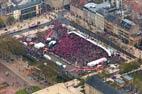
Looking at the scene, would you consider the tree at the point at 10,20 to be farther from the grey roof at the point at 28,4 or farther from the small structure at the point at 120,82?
the small structure at the point at 120,82

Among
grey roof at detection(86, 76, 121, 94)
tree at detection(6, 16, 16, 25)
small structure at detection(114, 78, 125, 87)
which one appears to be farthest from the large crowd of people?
tree at detection(6, 16, 16, 25)

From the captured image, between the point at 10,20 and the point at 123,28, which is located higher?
the point at 123,28

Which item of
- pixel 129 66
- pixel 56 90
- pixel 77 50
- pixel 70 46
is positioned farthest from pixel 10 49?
pixel 129 66

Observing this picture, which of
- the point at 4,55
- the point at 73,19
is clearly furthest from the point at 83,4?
the point at 4,55

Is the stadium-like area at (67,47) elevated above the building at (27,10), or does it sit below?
below

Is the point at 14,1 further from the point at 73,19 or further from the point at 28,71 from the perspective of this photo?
the point at 28,71

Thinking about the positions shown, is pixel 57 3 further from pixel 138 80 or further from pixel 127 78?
pixel 138 80

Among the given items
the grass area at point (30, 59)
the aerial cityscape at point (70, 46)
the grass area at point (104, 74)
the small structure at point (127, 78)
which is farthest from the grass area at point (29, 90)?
the small structure at point (127, 78)
